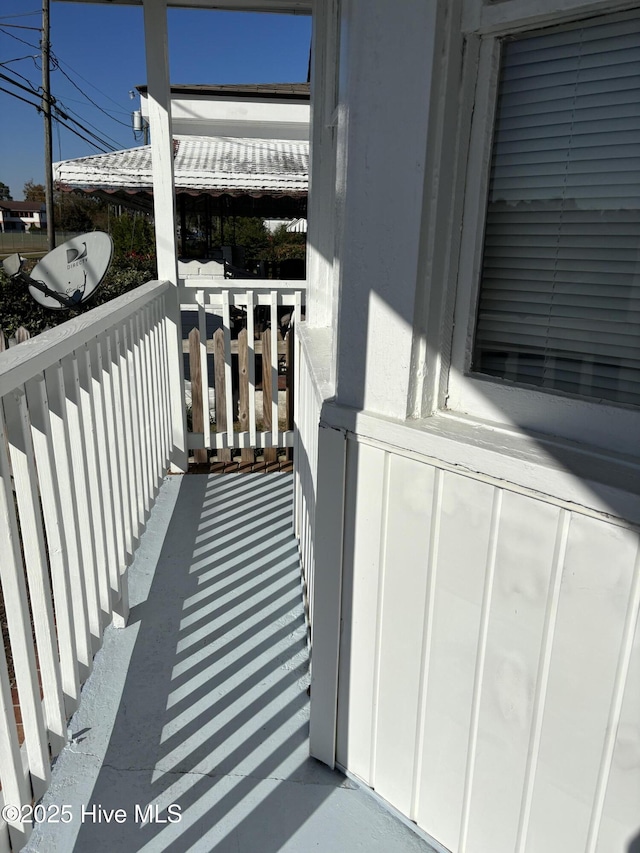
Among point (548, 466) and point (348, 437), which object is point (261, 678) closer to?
point (348, 437)

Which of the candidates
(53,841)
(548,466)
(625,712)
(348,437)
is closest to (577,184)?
(548,466)

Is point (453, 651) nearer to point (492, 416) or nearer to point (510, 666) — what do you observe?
→ point (510, 666)

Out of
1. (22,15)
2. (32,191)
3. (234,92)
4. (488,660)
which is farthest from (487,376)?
(32,191)

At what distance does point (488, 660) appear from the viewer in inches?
49.8

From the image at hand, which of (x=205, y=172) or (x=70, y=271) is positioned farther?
(x=205, y=172)

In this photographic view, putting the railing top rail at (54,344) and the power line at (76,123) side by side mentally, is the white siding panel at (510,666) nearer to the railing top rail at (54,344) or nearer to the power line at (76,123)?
the railing top rail at (54,344)

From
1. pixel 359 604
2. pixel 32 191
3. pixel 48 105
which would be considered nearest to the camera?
pixel 359 604

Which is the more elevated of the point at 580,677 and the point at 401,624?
the point at 580,677

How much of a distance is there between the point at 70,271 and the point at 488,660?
15.9ft

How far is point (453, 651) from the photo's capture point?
133cm

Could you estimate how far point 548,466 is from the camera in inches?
42.7

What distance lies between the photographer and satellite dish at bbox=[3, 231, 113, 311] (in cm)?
483

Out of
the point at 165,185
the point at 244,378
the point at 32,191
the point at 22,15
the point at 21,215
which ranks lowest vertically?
the point at 244,378

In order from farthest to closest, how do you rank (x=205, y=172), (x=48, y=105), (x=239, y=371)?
(x=48, y=105)
(x=205, y=172)
(x=239, y=371)
